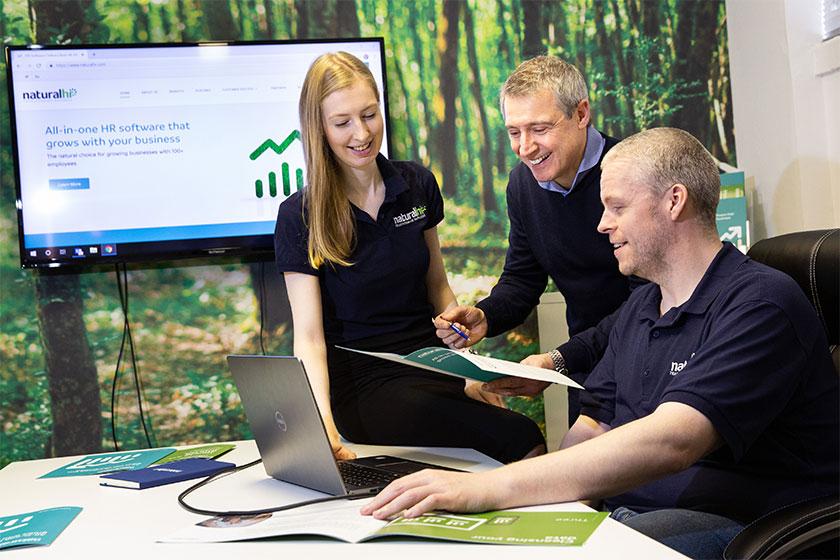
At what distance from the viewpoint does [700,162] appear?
177 centimetres

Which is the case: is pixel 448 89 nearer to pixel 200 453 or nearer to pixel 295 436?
pixel 200 453

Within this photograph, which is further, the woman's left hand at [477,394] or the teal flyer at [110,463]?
the woman's left hand at [477,394]

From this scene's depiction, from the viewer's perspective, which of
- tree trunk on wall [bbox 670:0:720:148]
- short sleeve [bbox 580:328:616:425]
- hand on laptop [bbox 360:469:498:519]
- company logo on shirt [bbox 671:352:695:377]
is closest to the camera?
hand on laptop [bbox 360:469:498:519]

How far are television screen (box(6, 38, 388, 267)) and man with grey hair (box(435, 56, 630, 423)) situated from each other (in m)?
1.14

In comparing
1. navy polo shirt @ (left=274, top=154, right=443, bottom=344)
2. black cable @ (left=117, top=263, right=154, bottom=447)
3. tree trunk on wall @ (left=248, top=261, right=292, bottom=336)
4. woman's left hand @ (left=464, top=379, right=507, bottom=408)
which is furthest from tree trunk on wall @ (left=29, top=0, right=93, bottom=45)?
woman's left hand @ (left=464, top=379, right=507, bottom=408)

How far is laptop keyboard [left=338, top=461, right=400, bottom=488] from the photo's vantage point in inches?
63.0

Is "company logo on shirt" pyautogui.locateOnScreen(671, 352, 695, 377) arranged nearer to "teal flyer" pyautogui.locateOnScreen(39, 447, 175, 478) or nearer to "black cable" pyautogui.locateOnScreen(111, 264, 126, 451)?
"teal flyer" pyautogui.locateOnScreen(39, 447, 175, 478)

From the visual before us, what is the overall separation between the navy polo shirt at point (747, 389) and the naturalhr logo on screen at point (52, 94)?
8.29ft

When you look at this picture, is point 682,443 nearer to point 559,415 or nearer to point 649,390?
point 649,390

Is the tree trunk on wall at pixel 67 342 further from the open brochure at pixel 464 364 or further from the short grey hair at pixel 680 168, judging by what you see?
the short grey hair at pixel 680 168

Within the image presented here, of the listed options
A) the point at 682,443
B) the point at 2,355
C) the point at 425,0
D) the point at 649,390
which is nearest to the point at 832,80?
the point at 425,0

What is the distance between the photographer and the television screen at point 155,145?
11.3 ft

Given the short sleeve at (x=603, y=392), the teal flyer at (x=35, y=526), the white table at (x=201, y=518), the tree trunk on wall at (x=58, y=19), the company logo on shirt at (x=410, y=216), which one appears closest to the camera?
the white table at (x=201, y=518)

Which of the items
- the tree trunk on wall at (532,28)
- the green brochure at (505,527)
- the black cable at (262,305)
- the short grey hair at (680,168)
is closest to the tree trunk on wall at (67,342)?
the black cable at (262,305)
